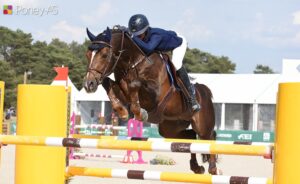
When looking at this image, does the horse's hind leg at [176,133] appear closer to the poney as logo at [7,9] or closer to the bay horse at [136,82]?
the bay horse at [136,82]

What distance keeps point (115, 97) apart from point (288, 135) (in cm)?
276

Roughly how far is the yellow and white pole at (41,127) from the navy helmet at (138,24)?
1.75 meters

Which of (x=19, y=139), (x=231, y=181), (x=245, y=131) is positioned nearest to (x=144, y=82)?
(x=19, y=139)

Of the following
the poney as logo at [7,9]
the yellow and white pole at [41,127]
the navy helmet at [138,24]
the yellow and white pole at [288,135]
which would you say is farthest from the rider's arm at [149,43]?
the poney as logo at [7,9]

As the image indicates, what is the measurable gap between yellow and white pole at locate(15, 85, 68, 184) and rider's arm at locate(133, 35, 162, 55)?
1618mm

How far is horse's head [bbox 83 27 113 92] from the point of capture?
15.9 feet

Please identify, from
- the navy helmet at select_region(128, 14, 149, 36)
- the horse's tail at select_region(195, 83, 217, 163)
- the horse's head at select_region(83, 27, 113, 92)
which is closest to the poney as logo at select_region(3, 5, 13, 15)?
→ the horse's tail at select_region(195, 83, 217, 163)

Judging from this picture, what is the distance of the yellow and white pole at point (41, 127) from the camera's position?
12.6ft

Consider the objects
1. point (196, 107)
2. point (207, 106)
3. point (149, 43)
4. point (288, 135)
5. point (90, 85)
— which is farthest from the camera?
point (207, 106)

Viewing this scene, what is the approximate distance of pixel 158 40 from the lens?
558 cm

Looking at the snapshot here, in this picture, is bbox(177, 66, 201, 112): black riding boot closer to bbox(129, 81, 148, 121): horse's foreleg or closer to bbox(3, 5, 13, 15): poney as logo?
bbox(129, 81, 148, 121): horse's foreleg

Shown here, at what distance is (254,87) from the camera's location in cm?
2244

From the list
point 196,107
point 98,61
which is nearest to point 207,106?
point 196,107

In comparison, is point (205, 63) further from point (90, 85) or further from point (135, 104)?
point (90, 85)
